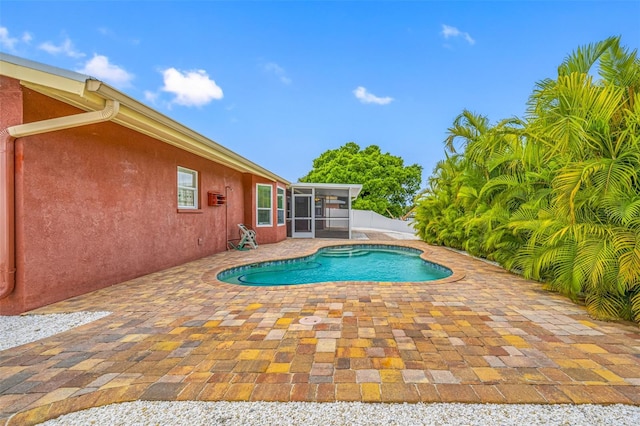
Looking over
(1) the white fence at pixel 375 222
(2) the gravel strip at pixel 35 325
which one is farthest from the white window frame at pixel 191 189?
(1) the white fence at pixel 375 222

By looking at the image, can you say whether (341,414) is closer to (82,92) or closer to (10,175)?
(82,92)

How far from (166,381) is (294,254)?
23.8 ft

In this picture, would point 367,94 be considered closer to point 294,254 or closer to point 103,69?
point 103,69

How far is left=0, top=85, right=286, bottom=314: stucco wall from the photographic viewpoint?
407 cm

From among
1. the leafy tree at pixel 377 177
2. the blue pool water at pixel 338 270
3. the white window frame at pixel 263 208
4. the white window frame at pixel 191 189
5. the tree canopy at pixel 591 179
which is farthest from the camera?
the leafy tree at pixel 377 177

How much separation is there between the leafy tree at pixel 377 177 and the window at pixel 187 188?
65.1ft

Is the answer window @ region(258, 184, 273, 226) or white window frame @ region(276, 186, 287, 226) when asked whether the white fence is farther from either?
window @ region(258, 184, 273, 226)

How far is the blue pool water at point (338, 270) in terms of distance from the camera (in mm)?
7383

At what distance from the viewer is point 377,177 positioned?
91.4ft

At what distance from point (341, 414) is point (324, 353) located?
0.84 m

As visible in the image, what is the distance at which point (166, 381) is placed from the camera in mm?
2471

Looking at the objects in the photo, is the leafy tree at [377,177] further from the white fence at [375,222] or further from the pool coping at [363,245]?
the pool coping at [363,245]

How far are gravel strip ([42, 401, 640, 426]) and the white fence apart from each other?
21677 millimetres

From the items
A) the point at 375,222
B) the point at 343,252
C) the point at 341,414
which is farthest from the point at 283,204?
the point at 341,414
